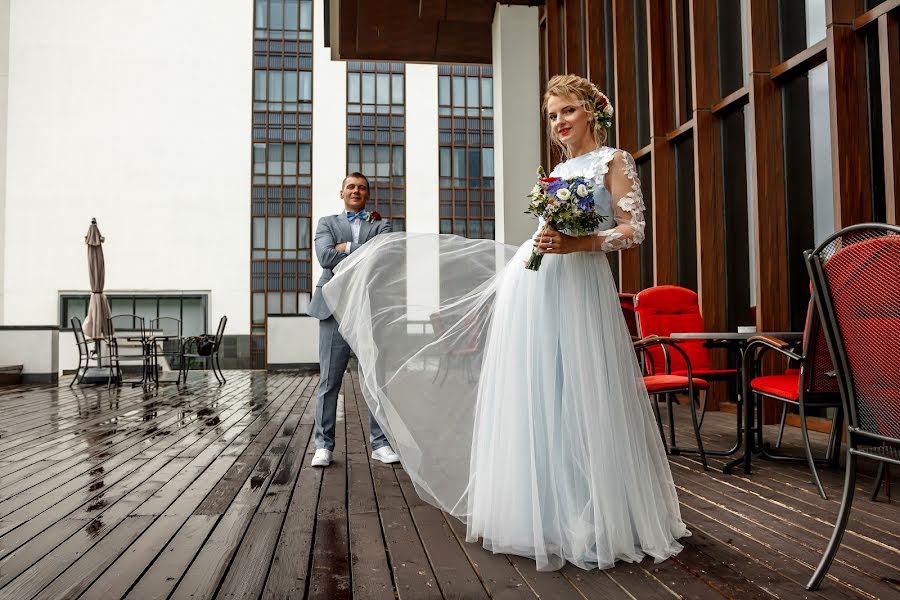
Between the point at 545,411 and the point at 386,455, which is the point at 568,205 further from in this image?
the point at 386,455

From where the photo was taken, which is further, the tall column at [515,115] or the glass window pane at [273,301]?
the glass window pane at [273,301]

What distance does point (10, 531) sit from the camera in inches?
96.6

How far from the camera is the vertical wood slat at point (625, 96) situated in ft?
24.3

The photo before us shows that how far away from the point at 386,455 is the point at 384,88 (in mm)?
21825

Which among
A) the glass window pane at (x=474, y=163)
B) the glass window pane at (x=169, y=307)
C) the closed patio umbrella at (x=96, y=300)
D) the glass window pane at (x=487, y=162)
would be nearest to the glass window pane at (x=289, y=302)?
the glass window pane at (x=169, y=307)

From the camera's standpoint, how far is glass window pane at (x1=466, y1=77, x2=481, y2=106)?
24.1m

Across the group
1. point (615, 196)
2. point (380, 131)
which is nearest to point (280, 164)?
point (380, 131)

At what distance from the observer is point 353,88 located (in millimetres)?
23703

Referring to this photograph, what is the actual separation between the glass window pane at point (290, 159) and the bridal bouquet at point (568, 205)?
2183 centimetres

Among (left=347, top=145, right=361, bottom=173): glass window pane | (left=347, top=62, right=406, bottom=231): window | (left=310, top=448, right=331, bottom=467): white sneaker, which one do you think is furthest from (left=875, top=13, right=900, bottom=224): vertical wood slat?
(left=347, top=145, right=361, bottom=173): glass window pane

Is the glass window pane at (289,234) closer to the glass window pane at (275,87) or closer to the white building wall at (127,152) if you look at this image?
the white building wall at (127,152)

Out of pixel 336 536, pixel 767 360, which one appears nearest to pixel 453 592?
A: pixel 336 536

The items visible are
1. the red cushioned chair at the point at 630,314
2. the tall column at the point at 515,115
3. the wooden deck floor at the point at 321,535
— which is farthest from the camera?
the tall column at the point at 515,115

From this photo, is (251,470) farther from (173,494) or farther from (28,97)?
(28,97)
